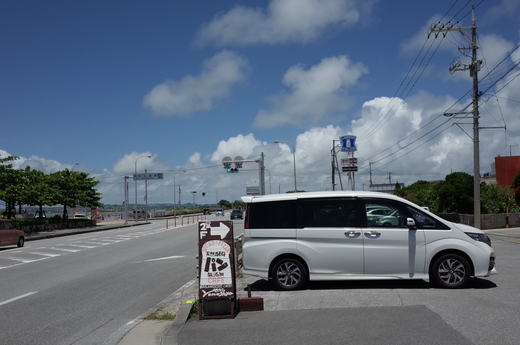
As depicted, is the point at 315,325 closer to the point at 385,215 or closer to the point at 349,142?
the point at 385,215

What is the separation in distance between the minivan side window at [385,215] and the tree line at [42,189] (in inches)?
1106

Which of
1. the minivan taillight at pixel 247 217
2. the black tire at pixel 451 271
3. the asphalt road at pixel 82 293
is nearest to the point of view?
the asphalt road at pixel 82 293

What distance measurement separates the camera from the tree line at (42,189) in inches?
1270

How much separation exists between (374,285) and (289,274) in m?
1.76

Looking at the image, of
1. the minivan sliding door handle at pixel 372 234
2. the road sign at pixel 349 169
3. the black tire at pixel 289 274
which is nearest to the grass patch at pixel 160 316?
the black tire at pixel 289 274

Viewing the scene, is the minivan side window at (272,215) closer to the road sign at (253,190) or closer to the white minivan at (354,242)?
the white minivan at (354,242)

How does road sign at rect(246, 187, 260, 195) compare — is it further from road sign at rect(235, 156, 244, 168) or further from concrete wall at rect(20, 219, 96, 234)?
concrete wall at rect(20, 219, 96, 234)

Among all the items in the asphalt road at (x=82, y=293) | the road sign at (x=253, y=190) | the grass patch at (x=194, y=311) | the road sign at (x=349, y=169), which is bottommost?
the asphalt road at (x=82, y=293)

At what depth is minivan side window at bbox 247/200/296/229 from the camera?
31.3 feet

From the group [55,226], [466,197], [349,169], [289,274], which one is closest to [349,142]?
[349,169]

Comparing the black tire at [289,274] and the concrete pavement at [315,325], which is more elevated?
the black tire at [289,274]

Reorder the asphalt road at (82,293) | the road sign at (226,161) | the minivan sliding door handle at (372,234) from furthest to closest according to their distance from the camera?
the road sign at (226,161), the minivan sliding door handle at (372,234), the asphalt road at (82,293)

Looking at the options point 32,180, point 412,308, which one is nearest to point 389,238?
point 412,308

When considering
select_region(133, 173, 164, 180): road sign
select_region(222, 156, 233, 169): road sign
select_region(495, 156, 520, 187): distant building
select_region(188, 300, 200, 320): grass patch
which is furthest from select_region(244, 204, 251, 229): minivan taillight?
select_region(133, 173, 164, 180): road sign
